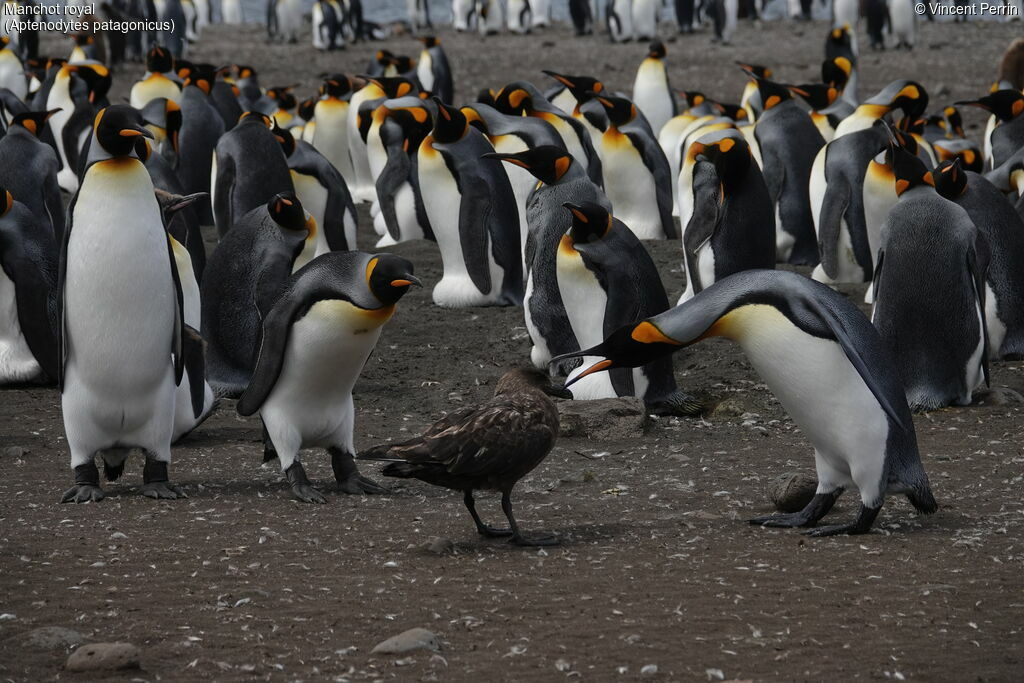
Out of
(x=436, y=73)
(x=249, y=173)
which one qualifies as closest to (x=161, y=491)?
(x=249, y=173)

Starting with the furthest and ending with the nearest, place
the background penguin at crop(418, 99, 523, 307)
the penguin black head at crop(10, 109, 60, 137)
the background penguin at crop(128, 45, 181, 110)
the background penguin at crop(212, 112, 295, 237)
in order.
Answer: the background penguin at crop(128, 45, 181, 110) → the background penguin at crop(212, 112, 295, 237) → the penguin black head at crop(10, 109, 60, 137) → the background penguin at crop(418, 99, 523, 307)

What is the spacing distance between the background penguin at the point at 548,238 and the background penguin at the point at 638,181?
8.62 feet

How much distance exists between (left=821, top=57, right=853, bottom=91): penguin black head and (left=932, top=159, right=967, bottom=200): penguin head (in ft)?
21.5

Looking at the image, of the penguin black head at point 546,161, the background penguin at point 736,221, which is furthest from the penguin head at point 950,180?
the penguin black head at point 546,161

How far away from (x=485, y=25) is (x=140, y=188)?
28.6 m

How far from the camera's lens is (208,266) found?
7.04m

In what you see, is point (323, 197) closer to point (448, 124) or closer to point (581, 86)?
point (448, 124)

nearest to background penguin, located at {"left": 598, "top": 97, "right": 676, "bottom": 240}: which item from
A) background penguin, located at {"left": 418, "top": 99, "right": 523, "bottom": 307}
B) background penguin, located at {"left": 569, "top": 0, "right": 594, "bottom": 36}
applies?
background penguin, located at {"left": 418, "top": 99, "right": 523, "bottom": 307}

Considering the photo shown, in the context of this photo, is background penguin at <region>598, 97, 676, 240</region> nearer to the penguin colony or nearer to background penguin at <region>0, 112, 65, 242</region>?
the penguin colony

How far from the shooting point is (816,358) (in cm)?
425

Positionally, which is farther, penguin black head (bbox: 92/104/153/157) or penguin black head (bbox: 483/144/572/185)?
penguin black head (bbox: 483/144/572/185)

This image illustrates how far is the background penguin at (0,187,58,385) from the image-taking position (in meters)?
6.68

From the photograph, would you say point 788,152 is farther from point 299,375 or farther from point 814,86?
point 299,375

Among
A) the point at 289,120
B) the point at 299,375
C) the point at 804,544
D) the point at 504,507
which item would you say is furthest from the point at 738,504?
the point at 289,120
